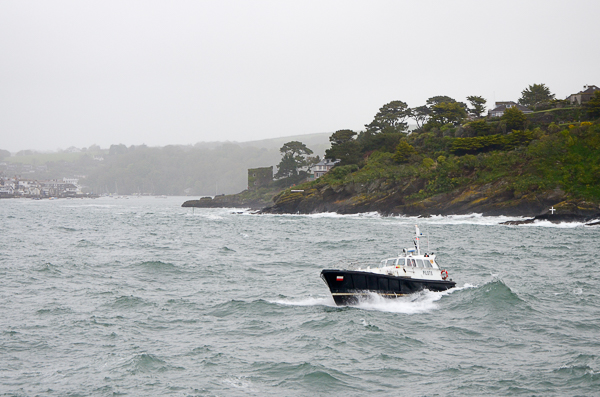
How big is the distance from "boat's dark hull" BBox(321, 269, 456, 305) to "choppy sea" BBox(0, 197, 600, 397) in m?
0.54

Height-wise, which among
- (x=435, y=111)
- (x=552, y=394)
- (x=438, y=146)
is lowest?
(x=552, y=394)

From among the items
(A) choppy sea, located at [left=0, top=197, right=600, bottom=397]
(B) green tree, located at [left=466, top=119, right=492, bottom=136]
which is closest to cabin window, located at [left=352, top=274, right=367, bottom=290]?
(A) choppy sea, located at [left=0, top=197, right=600, bottom=397]

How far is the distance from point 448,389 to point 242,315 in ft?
35.7

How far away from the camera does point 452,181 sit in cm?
8950

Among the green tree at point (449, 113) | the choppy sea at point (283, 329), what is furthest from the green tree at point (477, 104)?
the choppy sea at point (283, 329)

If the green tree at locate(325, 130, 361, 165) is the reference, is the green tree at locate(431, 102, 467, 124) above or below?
above

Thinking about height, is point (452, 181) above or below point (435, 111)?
below

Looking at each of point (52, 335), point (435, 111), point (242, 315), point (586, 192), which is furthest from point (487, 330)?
point (435, 111)

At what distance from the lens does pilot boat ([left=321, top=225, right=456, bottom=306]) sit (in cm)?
2517

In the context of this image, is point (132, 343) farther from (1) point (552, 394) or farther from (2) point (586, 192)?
(2) point (586, 192)

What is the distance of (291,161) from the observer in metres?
147

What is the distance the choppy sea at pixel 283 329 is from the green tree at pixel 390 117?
9845 centimetres

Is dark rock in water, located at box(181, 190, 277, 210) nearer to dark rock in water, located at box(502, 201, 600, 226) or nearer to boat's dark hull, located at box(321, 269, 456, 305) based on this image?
dark rock in water, located at box(502, 201, 600, 226)

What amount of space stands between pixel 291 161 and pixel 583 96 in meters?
72.8
